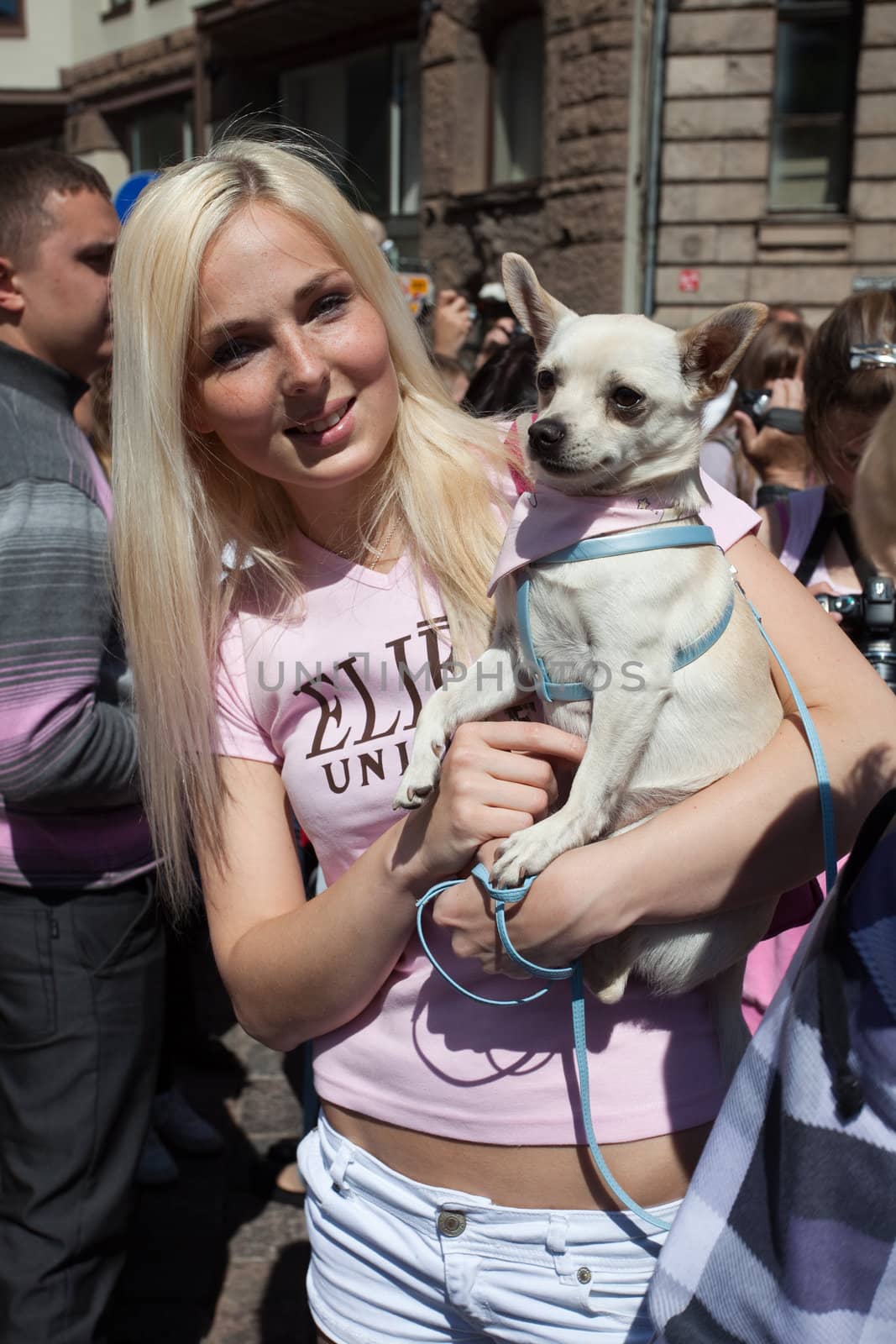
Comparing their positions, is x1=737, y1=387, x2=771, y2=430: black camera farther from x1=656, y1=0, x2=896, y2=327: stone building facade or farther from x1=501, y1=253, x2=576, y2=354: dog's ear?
x1=656, y1=0, x2=896, y2=327: stone building facade

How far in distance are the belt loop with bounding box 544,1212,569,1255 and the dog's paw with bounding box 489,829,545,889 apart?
0.45 m

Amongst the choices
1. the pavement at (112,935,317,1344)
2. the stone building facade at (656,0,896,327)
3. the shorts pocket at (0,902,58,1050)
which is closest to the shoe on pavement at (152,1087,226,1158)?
the pavement at (112,935,317,1344)

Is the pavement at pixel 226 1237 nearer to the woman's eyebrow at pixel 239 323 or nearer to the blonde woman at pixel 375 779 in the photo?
the blonde woman at pixel 375 779

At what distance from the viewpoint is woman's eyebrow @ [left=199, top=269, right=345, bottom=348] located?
5.13 feet

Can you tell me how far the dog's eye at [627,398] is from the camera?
5.38ft

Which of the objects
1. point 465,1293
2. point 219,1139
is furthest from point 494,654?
point 219,1139

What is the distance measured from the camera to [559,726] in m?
1.57

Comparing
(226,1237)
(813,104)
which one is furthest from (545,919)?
(813,104)

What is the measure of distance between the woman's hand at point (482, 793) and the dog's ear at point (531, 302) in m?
0.75

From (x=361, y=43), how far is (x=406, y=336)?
56.6ft

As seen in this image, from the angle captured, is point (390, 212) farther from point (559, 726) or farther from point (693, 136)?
point (559, 726)

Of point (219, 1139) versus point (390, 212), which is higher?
point (390, 212)

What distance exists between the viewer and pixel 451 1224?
1.43 metres

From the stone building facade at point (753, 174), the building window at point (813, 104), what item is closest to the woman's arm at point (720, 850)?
the stone building facade at point (753, 174)
